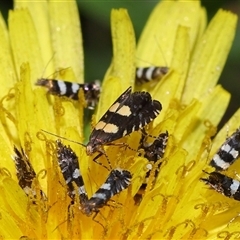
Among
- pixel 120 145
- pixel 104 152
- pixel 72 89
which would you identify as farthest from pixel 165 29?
pixel 104 152

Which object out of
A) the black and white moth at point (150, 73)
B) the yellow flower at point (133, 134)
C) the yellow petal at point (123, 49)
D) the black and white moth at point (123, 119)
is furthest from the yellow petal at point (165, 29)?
the black and white moth at point (123, 119)

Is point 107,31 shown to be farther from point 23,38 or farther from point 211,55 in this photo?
point 23,38

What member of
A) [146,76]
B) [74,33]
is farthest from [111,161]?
[74,33]

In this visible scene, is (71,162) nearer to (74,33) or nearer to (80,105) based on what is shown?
(80,105)

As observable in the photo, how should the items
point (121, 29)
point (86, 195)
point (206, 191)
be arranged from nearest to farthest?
point (86, 195) → point (206, 191) → point (121, 29)

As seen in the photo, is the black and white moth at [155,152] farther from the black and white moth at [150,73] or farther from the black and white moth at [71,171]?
the black and white moth at [150,73]
